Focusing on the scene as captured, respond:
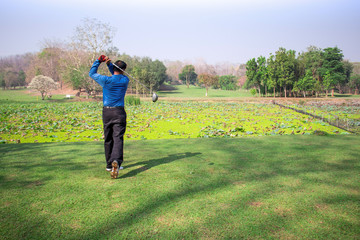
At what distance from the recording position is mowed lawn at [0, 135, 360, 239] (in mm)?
2643

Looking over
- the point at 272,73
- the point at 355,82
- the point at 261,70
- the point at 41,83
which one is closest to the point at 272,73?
the point at 272,73

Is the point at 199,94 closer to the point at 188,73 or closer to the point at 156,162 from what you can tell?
the point at 188,73

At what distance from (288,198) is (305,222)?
2.04ft

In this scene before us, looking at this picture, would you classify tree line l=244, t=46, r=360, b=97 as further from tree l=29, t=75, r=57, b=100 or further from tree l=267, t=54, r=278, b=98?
tree l=29, t=75, r=57, b=100

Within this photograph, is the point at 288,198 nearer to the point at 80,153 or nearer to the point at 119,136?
the point at 119,136

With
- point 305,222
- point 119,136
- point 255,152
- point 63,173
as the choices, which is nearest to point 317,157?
point 255,152

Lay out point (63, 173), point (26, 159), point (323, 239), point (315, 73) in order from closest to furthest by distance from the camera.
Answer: point (323, 239)
point (63, 173)
point (26, 159)
point (315, 73)

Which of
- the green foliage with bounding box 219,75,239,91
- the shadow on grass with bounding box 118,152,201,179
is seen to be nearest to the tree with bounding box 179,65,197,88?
the green foliage with bounding box 219,75,239,91

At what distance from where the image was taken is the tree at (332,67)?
5009 cm

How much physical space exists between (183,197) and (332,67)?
60.4 m

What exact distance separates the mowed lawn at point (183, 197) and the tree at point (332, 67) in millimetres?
53033

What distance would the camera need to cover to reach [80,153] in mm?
6129

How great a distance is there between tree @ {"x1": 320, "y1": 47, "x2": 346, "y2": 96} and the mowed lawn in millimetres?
53033

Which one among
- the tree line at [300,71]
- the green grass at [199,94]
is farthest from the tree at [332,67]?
the green grass at [199,94]
